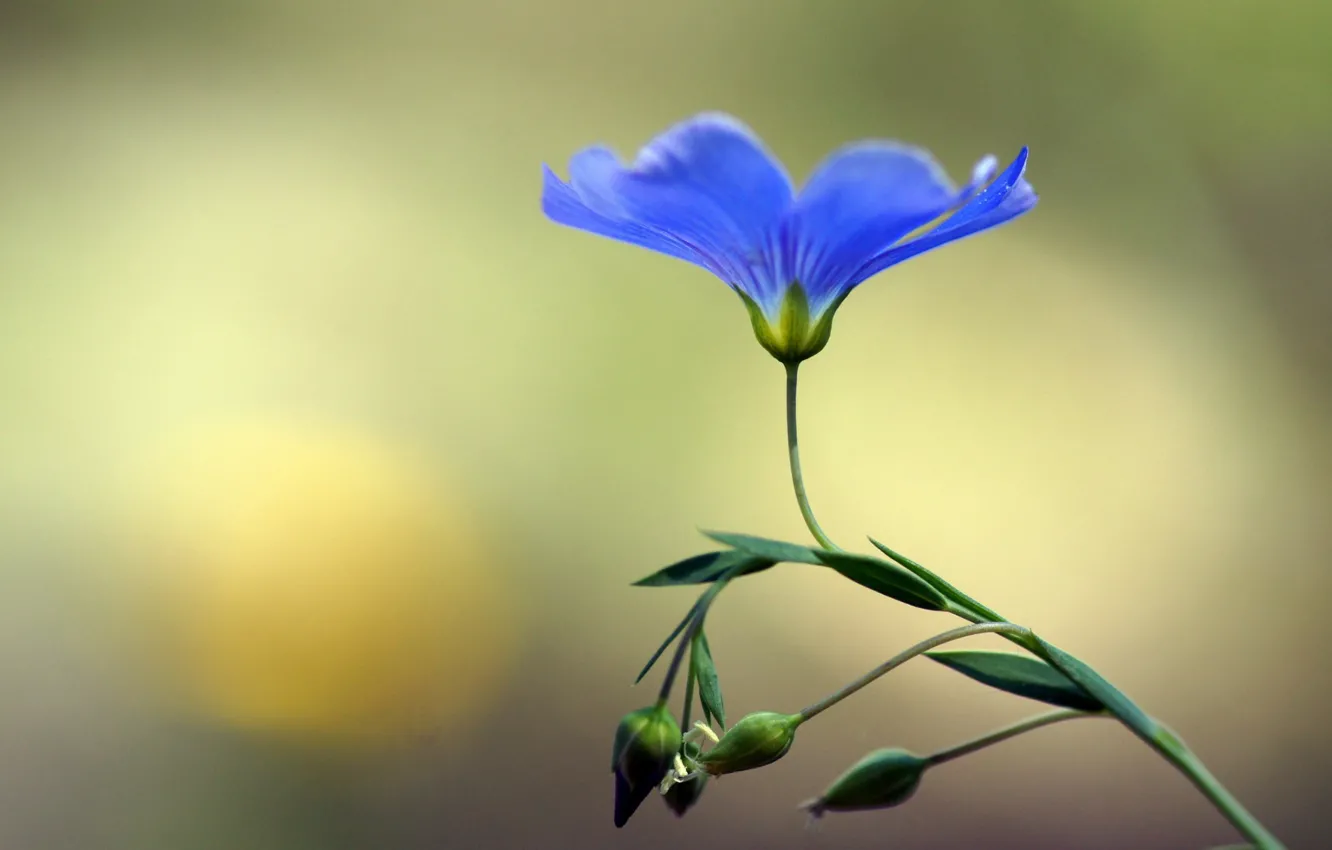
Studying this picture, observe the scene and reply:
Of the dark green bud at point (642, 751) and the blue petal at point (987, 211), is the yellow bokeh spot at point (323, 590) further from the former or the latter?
the blue petal at point (987, 211)

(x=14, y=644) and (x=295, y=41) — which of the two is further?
(x=295, y=41)

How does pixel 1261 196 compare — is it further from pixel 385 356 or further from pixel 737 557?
pixel 737 557

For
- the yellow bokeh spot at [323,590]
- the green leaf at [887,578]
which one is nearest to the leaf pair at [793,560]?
the green leaf at [887,578]

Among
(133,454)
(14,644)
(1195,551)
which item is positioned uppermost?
(133,454)

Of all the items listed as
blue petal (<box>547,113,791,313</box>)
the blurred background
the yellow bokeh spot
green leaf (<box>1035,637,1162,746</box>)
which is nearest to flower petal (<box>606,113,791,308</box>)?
blue petal (<box>547,113,791,313</box>)

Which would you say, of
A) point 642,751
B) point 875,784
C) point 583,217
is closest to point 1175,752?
point 875,784

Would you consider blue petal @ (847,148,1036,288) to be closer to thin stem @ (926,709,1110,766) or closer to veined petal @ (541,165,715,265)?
veined petal @ (541,165,715,265)

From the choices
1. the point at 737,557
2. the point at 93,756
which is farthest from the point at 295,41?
the point at 737,557
